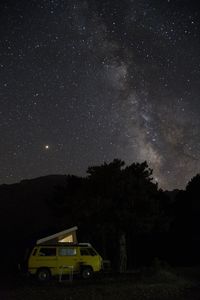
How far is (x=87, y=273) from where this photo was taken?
1053 inches

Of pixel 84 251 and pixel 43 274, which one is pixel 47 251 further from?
pixel 84 251

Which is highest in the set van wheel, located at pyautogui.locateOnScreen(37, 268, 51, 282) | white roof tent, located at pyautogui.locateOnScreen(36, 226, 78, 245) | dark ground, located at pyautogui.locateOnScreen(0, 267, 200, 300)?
white roof tent, located at pyautogui.locateOnScreen(36, 226, 78, 245)

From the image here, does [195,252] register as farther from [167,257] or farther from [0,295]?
[0,295]

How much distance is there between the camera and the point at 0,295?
792 inches

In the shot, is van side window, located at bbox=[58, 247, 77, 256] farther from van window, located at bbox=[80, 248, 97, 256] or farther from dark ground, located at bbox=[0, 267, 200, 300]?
dark ground, located at bbox=[0, 267, 200, 300]

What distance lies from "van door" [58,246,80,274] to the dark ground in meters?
0.94

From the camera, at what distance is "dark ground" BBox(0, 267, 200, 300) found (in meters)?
19.7

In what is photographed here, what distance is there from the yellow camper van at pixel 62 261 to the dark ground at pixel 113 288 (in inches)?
24.6

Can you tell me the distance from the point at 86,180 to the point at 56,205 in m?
8.45

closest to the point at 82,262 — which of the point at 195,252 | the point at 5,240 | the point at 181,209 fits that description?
the point at 195,252

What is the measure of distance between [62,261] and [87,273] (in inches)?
63.2

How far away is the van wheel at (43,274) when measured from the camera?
25.9 m

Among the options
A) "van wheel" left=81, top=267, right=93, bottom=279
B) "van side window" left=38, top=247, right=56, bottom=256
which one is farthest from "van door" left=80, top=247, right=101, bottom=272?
"van side window" left=38, top=247, right=56, bottom=256

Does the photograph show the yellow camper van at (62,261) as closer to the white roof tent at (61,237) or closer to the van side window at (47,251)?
the van side window at (47,251)
